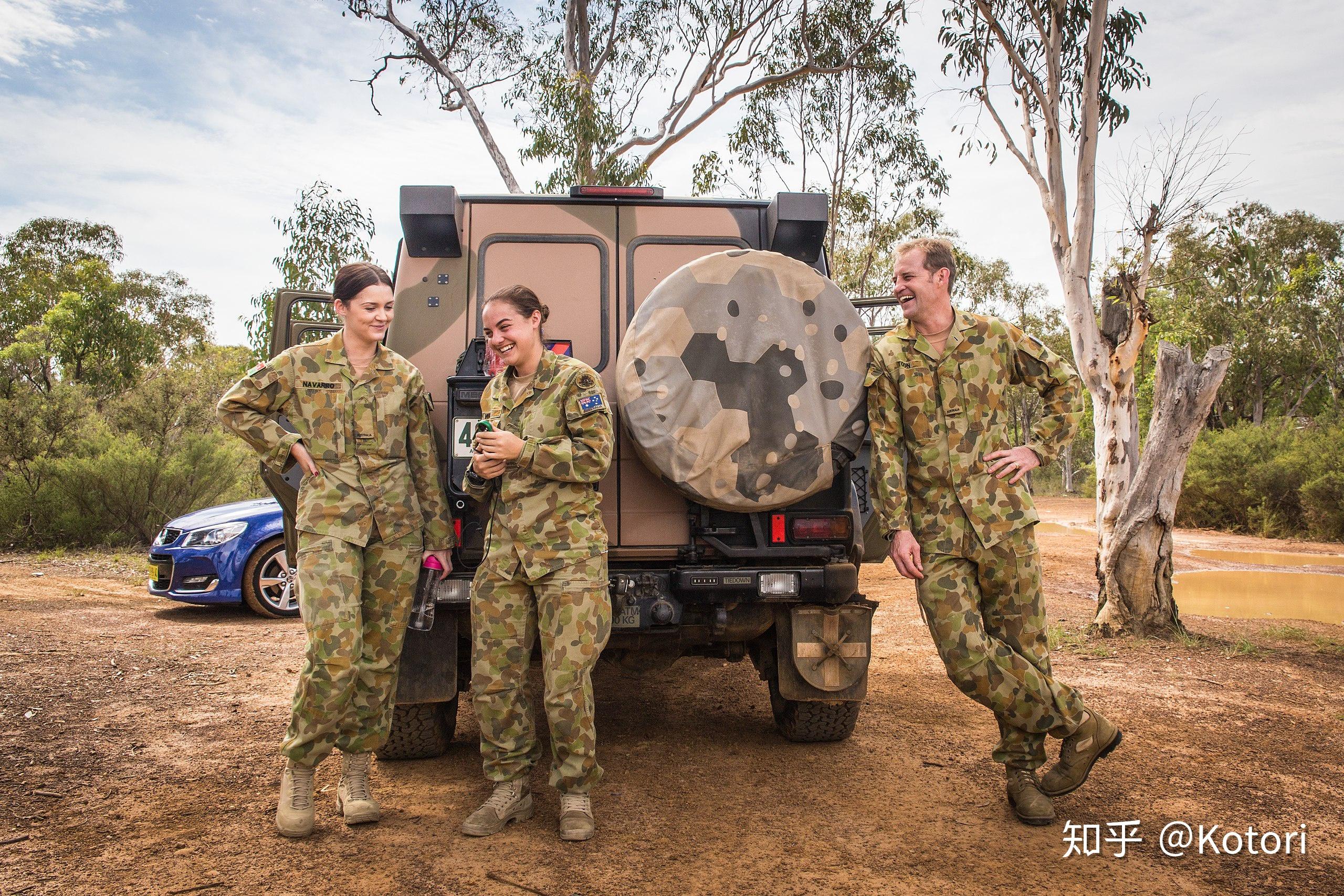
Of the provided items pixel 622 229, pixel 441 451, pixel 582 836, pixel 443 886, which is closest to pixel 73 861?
pixel 443 886

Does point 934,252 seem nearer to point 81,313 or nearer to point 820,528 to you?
point 820,528

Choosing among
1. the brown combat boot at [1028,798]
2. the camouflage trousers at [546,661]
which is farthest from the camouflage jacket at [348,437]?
the brown combat boot at [1028,798]

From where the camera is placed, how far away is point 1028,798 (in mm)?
3412

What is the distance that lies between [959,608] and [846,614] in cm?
63

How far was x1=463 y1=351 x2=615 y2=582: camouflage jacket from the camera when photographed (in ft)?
10.9

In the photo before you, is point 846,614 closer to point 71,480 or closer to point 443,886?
point 443,886

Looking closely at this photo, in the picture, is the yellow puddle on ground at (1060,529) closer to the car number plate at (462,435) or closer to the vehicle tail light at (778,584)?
the vehicle tail light at (778,584)

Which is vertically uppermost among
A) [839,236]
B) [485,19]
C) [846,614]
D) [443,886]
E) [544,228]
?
[485,19]

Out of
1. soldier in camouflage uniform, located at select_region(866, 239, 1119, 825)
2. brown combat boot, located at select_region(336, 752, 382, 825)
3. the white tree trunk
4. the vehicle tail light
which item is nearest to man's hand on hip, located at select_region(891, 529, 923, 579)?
soldier in camouflage uniform, located at select_region(866, 239, 1119, 825)

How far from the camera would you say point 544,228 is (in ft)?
14.9

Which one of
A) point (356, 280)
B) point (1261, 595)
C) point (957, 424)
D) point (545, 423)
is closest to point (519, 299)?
point (545, 423)

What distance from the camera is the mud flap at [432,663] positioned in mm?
3756

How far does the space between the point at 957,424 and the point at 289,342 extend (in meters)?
2.93

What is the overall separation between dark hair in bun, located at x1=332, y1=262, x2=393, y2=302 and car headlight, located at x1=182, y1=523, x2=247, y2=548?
5169 mm
